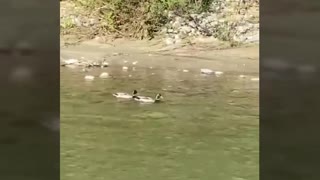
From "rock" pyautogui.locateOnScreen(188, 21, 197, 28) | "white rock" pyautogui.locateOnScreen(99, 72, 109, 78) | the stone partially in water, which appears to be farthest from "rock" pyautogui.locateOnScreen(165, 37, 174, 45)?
the stone partially in water

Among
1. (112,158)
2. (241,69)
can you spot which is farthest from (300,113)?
(241,69)

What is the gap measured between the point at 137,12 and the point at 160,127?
0.92 m

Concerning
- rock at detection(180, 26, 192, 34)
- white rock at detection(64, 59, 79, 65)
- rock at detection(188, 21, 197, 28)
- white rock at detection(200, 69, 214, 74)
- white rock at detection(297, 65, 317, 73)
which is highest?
rock at detection(188, 21, 197, 28)

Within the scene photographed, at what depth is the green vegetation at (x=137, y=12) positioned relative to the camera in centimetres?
277

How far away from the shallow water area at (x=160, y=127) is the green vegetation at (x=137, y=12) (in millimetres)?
273

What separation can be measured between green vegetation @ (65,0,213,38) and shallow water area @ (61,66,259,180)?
273 millimetres

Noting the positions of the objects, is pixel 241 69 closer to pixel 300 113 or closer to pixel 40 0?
pixel 300 113

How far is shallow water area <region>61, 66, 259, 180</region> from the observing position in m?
1.71

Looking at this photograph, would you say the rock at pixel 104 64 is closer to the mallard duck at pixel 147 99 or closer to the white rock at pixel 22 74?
the mallard duck at pixel 147 99

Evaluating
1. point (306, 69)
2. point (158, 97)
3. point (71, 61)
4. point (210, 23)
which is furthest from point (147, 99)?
point (306, 69)

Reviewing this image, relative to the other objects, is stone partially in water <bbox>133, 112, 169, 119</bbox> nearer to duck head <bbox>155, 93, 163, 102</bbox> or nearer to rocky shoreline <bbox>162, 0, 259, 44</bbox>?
duck head <bbox>155, 93, 163, 102</bbox>

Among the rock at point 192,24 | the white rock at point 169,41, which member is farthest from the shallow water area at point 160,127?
the rock at point 192,24

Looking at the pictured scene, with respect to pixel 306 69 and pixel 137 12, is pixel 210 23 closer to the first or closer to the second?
pixel 137 12

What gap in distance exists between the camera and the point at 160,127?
6.77 ft
